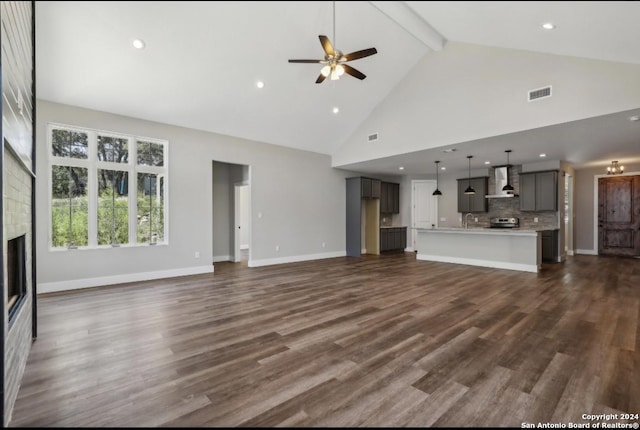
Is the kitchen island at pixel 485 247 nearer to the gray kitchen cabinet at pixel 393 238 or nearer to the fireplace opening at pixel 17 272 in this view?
the gray kitchen cabinet at pixel 393 238

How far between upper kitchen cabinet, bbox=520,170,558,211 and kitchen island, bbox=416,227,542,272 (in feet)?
5.00

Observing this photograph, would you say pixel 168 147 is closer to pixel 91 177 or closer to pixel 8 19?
pixel 91 177

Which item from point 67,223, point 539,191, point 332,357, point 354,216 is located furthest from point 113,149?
point 539,191

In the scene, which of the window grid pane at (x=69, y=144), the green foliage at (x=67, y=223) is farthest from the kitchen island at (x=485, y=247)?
the window grid pane at (x=69, y=144)

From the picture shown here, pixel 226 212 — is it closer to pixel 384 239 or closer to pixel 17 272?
pixel 384 239

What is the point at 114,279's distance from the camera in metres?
5.27

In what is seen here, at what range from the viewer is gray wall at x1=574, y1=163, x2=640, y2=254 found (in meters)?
9.34

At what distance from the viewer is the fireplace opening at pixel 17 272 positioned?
217cm

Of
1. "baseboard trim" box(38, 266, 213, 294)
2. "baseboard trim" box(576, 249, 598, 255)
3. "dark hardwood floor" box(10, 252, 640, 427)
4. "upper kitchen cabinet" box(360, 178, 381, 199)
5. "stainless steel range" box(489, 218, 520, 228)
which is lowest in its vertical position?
"baseboard trim" box(576, 249, 598, 255)

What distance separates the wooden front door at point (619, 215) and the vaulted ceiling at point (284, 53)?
4.83ft

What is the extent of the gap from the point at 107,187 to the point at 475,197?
31.1 ft

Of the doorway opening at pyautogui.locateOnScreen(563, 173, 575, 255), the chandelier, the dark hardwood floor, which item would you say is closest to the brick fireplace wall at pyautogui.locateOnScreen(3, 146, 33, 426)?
the dark hardwood floor

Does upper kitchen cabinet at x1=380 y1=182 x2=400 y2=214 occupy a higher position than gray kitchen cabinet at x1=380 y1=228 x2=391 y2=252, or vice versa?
upper kitchen cabinet at x1=380 y1=182 x2=400 y2=214

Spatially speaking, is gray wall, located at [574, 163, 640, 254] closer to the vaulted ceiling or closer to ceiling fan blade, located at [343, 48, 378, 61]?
the vaulted ceiling
